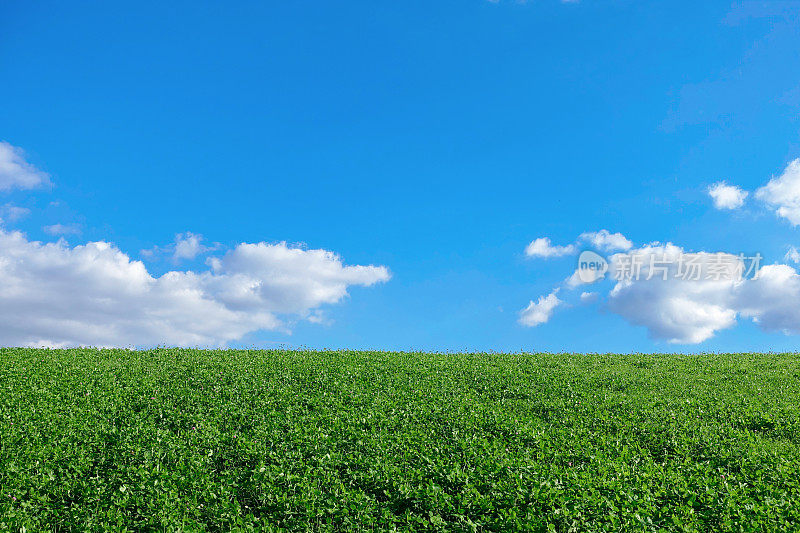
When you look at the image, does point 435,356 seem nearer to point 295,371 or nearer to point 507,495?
point 295,371

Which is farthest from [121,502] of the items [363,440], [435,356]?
[435,356]

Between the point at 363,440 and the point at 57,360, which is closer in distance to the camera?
the point at 363,440

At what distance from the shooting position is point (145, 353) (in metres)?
20.8

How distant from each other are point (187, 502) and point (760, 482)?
10.8 metres

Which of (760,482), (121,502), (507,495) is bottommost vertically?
(121,502)

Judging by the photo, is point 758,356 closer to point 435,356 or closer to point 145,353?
point 435,356

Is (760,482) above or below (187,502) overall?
above

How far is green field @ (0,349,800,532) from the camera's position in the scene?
9.20 meters

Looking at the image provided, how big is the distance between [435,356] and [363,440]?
9.95m

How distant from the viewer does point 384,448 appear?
11312 mm

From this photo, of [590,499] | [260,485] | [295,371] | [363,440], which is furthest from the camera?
[295,371]

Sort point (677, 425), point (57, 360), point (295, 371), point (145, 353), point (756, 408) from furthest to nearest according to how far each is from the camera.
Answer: point (145, 353), point (57, 360), point (295, 371), point (756, 408), point (677, 425)

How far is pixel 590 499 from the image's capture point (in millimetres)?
9141

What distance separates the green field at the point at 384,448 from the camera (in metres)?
9.20
